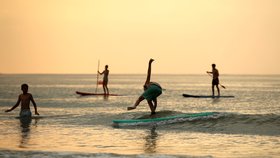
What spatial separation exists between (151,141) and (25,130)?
4.89 metres

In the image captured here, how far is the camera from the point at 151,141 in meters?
14.4

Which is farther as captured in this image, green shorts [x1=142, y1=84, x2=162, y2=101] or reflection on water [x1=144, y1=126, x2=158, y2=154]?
green shorts [x1=142, y1=84, x2=162, y2=101]

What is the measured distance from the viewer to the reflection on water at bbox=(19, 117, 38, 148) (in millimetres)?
14023

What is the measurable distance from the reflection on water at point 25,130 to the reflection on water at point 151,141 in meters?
3.21

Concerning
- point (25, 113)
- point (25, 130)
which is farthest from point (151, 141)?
point (25, 113)

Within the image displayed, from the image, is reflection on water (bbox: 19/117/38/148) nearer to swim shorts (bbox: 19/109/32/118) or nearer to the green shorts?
swim shorts (bbox: 19/109/32/118)

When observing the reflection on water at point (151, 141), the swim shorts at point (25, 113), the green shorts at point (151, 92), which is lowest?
the reflection on water at point (151, 141)

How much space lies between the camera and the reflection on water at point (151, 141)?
12790 mm

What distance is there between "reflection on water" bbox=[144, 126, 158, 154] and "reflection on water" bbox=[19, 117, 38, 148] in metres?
3.21

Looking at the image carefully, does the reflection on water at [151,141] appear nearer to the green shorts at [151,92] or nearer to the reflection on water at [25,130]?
the green shorts at [151,92]

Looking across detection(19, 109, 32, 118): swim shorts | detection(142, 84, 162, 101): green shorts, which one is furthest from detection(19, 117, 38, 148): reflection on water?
detection(142, 84, 162, 101): green shorts

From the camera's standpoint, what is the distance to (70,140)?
1470 cm

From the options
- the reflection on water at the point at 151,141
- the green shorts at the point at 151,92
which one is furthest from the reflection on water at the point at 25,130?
the green shorts at the point at 151,92

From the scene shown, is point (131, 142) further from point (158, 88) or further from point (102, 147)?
point (158, 88)
